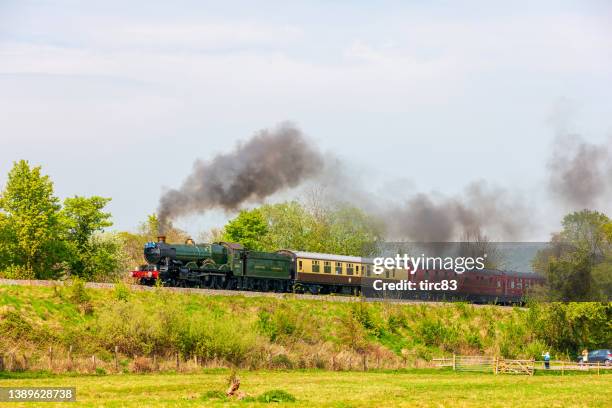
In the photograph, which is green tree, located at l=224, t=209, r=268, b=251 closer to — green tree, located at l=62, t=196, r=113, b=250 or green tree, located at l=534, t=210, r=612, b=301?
green tree, located at l=62, t=196, r=113, b=250

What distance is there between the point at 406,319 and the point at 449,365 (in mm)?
10973

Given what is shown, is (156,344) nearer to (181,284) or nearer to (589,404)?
(181,284)

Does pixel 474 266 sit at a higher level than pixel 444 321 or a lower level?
higher

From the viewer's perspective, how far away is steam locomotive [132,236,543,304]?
225 feet

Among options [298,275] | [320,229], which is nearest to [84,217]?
[298,275]

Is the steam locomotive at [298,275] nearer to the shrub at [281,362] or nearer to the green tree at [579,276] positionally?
the green tree at [579,276]

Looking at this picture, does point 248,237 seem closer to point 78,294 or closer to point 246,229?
point 246,229

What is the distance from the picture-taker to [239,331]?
56.9 metres

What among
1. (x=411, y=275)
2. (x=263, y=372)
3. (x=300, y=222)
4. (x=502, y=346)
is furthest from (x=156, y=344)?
(x=300, y=222)

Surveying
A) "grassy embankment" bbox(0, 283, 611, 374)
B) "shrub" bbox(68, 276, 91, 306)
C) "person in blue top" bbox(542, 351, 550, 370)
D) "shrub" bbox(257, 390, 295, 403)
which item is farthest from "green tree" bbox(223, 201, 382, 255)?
"shrub" bbox(257, 390, 295, 403)

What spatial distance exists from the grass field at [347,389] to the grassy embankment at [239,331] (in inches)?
118

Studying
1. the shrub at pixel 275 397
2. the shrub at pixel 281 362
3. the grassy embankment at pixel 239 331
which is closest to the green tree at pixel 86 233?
the grassy embankment at pixel 239 331

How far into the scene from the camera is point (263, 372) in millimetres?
54969

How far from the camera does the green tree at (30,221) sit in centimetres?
8212
